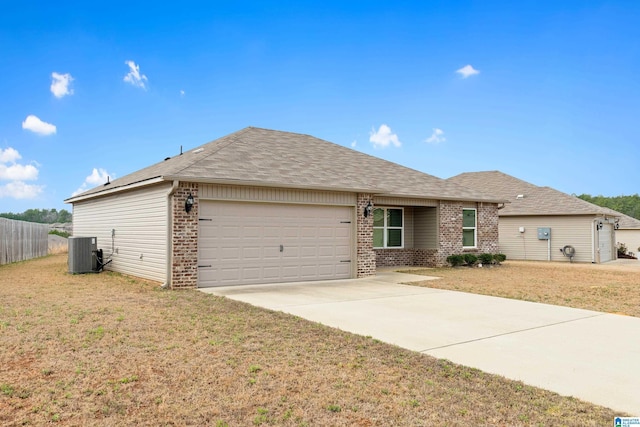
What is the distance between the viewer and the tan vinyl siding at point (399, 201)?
640 inches

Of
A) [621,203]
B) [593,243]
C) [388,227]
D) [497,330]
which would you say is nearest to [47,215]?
[388,227]

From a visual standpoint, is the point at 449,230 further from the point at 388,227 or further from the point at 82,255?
the point at 82,255

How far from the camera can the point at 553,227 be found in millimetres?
23625

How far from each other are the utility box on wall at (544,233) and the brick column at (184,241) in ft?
64.5

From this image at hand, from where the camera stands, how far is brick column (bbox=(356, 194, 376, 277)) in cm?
1355

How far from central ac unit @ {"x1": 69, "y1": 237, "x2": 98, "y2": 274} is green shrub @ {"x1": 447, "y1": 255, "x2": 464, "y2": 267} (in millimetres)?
13043

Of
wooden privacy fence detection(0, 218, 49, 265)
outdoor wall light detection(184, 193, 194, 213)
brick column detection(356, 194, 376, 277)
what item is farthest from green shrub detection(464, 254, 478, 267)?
wooden privacy fence detection(0, 218, 49, 265)

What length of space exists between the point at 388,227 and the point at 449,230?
2489 millimetres

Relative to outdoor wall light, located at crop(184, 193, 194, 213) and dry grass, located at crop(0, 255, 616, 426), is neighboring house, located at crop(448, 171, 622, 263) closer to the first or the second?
outdoor wall light, located at crop(184, 193, 194, 213)

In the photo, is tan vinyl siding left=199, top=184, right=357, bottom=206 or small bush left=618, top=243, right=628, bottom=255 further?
small bush left=618, top=243, right=628, bottom=255

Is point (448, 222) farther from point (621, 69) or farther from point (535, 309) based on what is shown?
point (621, 69)

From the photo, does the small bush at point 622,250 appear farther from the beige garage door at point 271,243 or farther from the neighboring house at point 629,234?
the beige garage door at point 271,243

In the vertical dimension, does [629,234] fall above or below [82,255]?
above

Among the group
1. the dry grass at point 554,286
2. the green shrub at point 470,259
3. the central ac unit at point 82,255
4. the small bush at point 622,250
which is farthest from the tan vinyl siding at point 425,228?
the small bush at point 622,250
